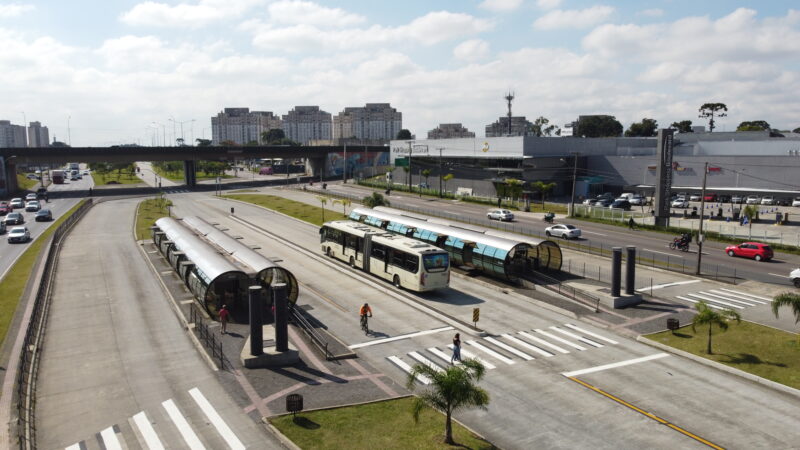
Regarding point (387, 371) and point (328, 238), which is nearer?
point (387, 371)

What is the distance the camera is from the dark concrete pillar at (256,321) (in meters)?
24.4

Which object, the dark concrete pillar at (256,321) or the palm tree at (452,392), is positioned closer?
the palm tree at (452,392)

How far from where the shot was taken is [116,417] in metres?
20.1

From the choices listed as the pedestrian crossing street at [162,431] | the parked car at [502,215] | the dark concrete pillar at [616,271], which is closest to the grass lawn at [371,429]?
the pedestrian crossing street at [162,431]

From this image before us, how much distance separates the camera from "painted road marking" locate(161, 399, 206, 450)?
18125 millimetres

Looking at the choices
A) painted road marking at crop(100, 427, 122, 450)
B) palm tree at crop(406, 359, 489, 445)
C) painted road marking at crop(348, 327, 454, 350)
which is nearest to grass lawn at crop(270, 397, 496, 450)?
palm tree at crop(406, 359, 489, 445)

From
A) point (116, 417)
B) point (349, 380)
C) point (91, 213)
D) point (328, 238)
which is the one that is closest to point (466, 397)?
point (349, 380)

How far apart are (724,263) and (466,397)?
131 feet

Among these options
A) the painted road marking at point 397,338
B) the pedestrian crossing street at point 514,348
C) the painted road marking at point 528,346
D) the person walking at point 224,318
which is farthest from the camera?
the person walking at point 224,318

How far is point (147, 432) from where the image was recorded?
1894 cm

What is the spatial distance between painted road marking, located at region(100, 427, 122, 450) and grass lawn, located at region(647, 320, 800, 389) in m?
24.6

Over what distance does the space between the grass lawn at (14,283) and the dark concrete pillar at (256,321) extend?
13.1m

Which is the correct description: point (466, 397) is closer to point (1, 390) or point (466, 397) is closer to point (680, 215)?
point (1, 390)

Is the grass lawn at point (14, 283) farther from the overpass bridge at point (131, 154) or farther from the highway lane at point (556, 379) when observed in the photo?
the overpass bridge at point (131, 154)
